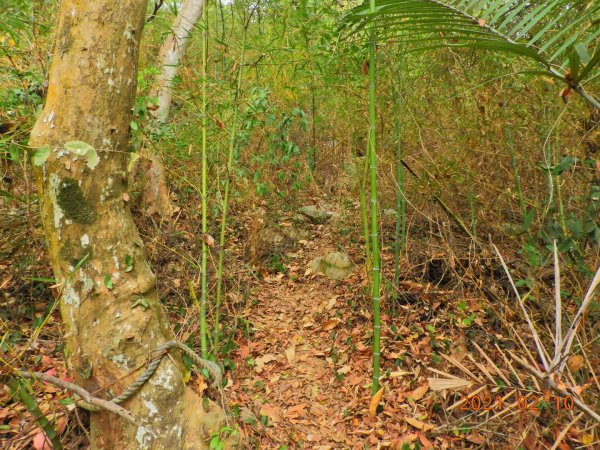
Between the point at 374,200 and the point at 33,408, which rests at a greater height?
the point at 374,200

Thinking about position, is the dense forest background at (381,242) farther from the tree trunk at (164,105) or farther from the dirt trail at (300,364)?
the tree trunk at (164,105)

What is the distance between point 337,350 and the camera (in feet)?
10.1

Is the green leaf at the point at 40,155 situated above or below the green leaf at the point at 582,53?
below

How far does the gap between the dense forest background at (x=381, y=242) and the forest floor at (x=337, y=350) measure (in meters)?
0.02

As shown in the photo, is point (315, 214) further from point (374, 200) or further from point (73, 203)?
point (73, 203)

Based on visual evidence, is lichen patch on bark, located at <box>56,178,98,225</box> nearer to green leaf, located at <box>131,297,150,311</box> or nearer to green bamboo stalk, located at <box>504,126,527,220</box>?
green leaf, located at <box>131,297,150,311</box>

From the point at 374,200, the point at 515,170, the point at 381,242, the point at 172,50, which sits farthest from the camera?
the point at 172,50

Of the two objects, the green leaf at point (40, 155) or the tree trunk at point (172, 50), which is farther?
the tree trunk at point (172, 50)

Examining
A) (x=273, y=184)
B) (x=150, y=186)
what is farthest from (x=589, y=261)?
(x=150, y=186)

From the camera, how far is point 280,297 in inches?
149

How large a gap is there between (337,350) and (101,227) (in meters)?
2.10

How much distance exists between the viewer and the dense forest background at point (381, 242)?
2213mm
